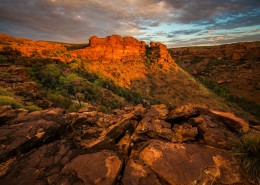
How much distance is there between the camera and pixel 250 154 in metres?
3.17

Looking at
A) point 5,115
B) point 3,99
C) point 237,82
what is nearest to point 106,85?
point 3,99

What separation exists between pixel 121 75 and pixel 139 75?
403cm

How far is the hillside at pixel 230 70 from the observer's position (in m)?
31.6

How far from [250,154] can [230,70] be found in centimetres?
4704

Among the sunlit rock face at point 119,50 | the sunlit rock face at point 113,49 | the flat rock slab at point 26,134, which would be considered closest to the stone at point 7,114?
the flat rock slab at point 26,134

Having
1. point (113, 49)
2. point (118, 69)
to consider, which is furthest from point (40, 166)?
point (113, 49)

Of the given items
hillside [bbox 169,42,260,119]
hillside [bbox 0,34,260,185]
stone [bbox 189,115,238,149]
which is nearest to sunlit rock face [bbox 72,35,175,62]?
hillside [bbox 169,42,260,119]

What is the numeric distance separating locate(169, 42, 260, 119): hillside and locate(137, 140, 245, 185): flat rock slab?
1095 inches

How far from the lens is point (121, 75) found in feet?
92.4

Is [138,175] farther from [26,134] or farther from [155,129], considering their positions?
[26,134]

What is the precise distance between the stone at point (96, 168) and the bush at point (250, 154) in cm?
240

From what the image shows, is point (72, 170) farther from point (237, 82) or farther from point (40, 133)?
point (237, 82)

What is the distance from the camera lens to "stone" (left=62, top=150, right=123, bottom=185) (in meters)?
2.82

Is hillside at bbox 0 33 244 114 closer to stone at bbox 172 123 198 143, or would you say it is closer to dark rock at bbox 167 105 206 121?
dark rock at bbox 167 105 206 121
